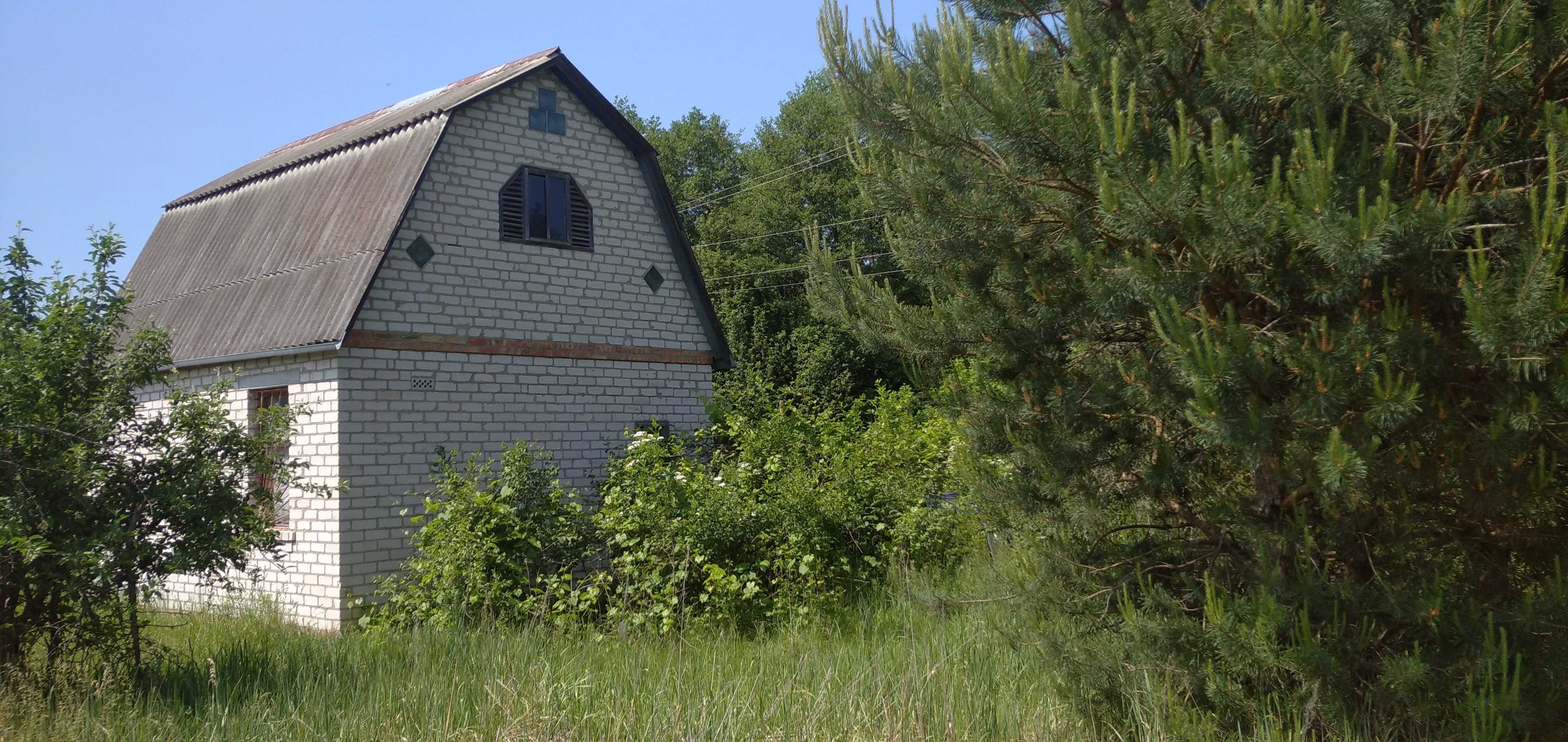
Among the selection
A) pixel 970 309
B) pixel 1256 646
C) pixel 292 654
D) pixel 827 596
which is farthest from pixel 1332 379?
pixel 292 654

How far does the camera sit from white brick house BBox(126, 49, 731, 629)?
32.9ft

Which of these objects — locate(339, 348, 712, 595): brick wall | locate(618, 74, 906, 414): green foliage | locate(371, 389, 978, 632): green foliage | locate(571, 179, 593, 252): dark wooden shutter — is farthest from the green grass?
locate(618, 74, 906, 414): green foliage

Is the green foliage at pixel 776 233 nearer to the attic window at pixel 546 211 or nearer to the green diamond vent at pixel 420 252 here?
the attic window at pixel 546 211

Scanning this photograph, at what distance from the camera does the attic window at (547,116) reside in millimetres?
11734

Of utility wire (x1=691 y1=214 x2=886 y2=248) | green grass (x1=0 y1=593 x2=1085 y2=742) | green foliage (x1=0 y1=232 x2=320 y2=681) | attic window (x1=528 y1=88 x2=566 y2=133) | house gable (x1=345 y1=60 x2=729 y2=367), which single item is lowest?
green grass (x1=0 y1=593 x2=1085 y2=742)

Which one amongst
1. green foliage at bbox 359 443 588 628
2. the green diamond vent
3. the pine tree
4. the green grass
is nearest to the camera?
the pine tree

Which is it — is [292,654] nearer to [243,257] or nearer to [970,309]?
[970,309]

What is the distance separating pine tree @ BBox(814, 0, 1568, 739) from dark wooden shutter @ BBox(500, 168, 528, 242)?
658 cm

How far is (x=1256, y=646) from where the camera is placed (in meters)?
4.37

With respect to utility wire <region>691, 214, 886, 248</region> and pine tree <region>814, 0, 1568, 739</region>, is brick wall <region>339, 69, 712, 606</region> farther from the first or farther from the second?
utility wire <region>691, 214, 886, 248</region>

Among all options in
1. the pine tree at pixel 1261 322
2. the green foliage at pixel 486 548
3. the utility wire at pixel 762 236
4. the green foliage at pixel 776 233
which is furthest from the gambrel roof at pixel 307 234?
the utility wire at pixel 762 236

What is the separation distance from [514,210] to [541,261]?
617 millimetres

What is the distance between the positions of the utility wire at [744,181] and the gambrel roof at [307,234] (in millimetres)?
20530

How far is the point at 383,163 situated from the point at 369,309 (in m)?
1.91
